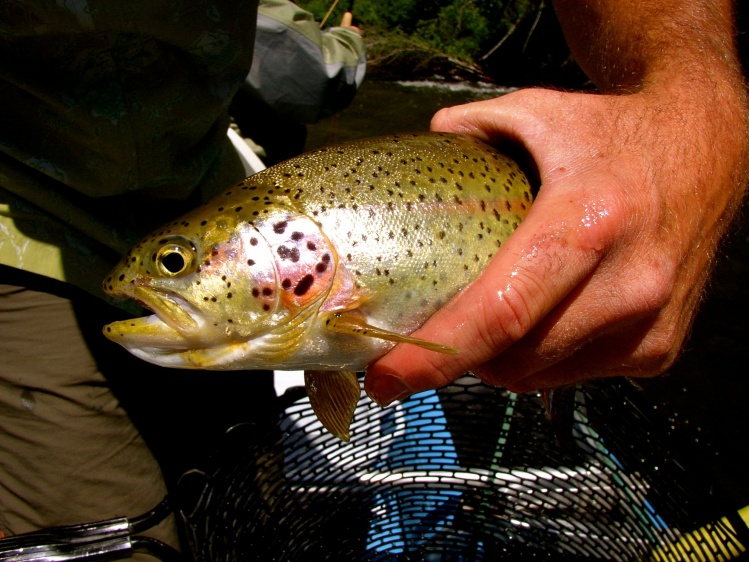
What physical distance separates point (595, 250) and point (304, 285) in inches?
23.4

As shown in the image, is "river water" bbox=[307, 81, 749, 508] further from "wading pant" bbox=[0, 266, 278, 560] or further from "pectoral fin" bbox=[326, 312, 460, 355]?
"wading pant" bbox=[0, 266, 278, 560]

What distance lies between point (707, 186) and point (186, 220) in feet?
3.81

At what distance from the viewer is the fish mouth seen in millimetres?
1213

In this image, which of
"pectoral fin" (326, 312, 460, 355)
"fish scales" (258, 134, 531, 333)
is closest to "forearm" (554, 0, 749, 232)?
"fish scales" (258, 134, 531, 333)

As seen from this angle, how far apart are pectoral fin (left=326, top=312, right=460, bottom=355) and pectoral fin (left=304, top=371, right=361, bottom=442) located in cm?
23

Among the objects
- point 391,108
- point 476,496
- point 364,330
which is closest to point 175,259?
point 364,330

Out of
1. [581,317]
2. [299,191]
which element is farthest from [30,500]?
[581,317]

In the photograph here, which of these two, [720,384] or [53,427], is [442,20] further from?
[53,427]

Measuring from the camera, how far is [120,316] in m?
1.90

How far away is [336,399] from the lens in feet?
4.67

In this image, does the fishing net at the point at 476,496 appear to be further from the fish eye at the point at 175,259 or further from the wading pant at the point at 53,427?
the fish eye at the point at 175,259

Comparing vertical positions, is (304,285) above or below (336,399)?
above

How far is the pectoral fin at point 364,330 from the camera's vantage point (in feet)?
3.71

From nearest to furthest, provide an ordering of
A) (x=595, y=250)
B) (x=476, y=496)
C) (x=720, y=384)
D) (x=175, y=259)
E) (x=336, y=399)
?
1. (x=595, y=250)
2. (x=175, y=259)
3. (x=336, y=399)
4. (x=476, y=496)
5. (x=720, y=384)
